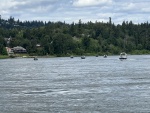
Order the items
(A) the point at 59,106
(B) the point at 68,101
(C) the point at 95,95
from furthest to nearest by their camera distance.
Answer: (C) the point at 95,95
(B) the point at 68,101
(A) the point at 59,106

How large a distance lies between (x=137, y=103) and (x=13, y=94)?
835 inches

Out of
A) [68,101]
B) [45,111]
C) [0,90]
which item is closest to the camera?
[45,111]

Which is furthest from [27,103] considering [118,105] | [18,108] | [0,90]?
[0,90]

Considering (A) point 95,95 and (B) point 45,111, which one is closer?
(B) point 45,111

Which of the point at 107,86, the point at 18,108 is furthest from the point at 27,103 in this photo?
the point at 107,86

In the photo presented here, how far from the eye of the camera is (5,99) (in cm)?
7025

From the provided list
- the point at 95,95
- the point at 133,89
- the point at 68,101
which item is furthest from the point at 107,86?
the point at 68,101

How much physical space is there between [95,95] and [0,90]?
1819 centimetres

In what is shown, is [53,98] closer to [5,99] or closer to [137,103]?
[5,99]

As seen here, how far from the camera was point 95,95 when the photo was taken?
73.1 meters

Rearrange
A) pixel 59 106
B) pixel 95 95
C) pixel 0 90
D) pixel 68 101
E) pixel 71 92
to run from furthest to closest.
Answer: pixel 0 90
pixel 71 92
pixel 95 95
pixel 68 101
pixel 59 106

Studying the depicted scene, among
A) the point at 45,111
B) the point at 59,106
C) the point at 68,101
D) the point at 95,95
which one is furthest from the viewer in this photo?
the point at 95,95

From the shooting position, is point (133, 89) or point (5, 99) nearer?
point (5, 99)

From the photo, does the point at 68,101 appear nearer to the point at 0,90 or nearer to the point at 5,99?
the point at 5,99
